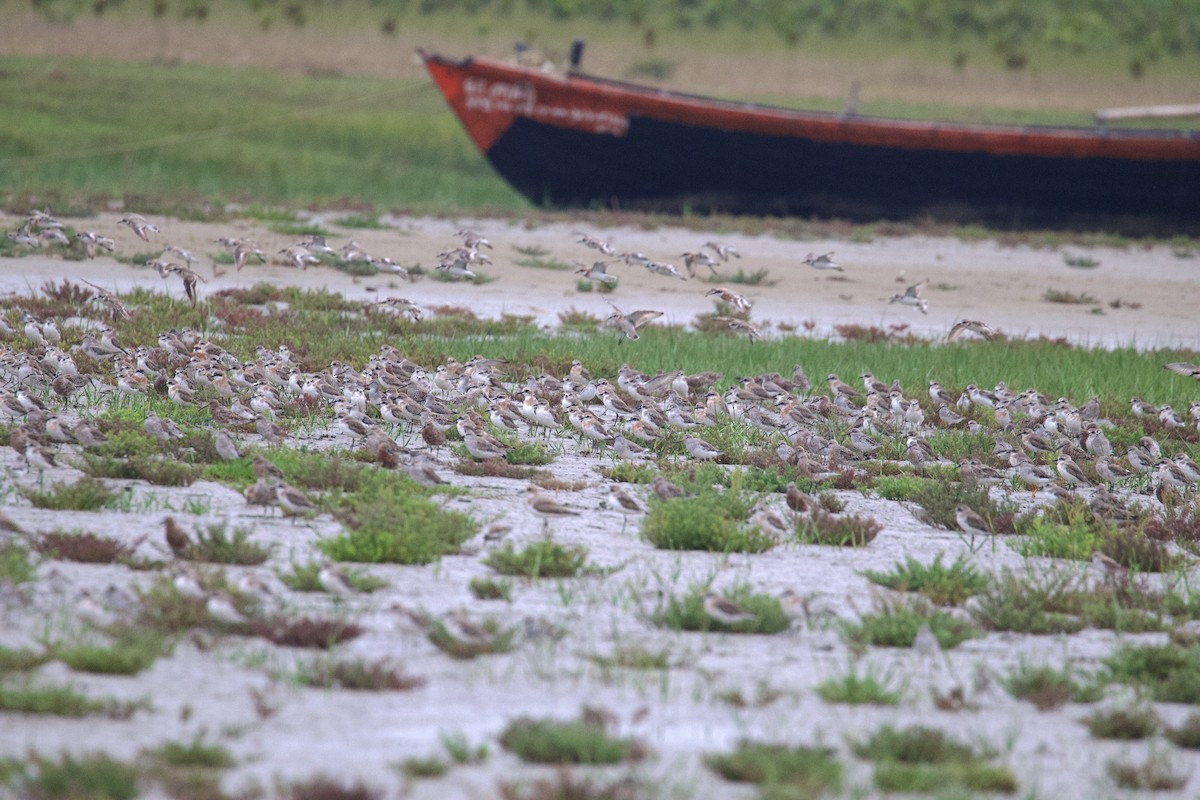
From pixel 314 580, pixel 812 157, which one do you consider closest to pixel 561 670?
pixel 314 580

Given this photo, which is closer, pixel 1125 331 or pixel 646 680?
pixel 646 680

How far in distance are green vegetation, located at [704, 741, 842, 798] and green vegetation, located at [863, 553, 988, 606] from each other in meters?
2.99

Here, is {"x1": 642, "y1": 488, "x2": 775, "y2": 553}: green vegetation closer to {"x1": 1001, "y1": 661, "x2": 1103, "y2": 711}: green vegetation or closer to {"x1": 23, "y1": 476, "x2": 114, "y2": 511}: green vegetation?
{"x1": 1001, "y1": 661, "x2": 1103, "y2": 711}: green vegetation

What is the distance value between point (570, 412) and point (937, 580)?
553 centimetres

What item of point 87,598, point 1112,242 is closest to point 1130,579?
point 87,598

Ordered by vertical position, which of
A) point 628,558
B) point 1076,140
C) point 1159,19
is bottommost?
point 628,558

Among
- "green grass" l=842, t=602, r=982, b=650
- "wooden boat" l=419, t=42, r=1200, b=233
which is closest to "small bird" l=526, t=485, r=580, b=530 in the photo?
"green grass" l=842, t=602, r=982, b=650

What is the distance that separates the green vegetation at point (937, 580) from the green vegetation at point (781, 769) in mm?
2994

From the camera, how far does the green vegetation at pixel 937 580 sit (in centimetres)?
979

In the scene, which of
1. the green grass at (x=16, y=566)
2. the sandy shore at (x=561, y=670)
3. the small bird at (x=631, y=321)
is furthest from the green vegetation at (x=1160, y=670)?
the small bird at (x=631, y=321)

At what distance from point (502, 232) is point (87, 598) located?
23780 mm

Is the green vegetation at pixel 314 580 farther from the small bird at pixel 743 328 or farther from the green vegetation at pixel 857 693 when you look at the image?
the small bird at pixel 743 328

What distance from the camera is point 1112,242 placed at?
3469cm

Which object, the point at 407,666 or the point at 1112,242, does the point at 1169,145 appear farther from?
the point at 407,666
